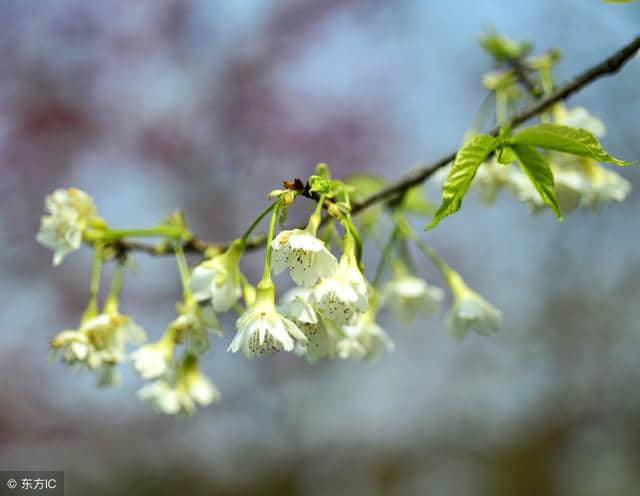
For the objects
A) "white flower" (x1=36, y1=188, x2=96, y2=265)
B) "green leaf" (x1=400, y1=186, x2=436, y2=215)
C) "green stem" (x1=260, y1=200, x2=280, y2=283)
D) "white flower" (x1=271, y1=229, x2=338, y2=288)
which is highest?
"green leaf" (x1=400, y1=186, x2=436, y2=215)

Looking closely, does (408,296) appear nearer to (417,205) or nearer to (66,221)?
(417,205)

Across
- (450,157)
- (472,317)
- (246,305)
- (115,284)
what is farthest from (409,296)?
(115,284)

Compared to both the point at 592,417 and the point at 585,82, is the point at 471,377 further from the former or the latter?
the point at 585,82

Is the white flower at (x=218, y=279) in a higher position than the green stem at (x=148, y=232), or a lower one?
lower

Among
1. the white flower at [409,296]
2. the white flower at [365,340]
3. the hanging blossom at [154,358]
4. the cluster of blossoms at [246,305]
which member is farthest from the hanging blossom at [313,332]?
the white flower at [409,296]

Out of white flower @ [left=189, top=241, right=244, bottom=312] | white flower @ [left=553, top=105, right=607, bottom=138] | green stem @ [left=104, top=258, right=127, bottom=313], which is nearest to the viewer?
white flower @ [left=189, top=241, right=244, bottom=312]

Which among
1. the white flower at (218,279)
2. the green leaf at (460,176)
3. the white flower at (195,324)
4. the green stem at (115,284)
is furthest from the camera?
the green stem at (115,284)

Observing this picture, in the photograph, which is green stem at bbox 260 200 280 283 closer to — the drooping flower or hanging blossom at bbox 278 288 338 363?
hanging blossom at bbox 278 288 338 363

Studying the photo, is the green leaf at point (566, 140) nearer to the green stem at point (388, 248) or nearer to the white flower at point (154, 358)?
the green stem at point (388, 248)

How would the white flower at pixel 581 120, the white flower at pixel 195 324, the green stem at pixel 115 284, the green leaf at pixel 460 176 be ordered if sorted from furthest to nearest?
1. the white flower at pixel 581 120
2. the green stem at pixel 115 284
3. the white flower at pixel 195 324
4. the green leaf at pixel 460 176

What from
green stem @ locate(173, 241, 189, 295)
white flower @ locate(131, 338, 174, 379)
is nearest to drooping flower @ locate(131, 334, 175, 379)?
white flower @ locate(131, 338, 174, 379)
